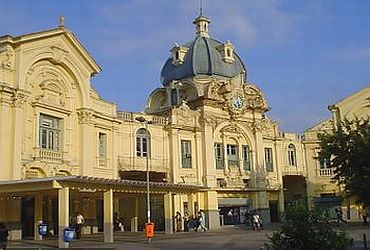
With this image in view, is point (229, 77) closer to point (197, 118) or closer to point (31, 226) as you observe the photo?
point (197, 118)

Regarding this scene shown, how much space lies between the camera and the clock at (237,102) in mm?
53575

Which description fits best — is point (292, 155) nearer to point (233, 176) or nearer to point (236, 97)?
point (233, 176)

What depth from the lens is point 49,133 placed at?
3797 cm

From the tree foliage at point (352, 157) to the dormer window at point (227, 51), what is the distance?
25985 mm

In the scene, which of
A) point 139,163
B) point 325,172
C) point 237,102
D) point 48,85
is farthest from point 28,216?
point 325,172

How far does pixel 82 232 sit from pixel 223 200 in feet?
52.6

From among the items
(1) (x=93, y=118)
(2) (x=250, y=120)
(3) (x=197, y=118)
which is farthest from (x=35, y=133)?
(2) (x=250, y=120)

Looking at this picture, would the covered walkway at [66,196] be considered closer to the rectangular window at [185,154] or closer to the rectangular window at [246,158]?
the rectangular window at [185,154]

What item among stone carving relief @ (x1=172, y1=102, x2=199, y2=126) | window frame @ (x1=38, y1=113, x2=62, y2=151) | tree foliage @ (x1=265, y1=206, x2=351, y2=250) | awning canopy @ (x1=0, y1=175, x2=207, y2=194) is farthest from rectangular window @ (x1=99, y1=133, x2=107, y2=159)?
tree foliage @ (x1=265, y1=206, x2=351, y2=250)

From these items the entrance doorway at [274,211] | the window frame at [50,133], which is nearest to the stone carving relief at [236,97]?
the entrance doorway at [274,211]

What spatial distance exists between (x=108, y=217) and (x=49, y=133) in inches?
337

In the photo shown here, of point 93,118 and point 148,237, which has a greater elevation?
point 93,118

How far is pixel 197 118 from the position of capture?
168 feet

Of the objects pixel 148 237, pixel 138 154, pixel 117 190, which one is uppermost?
pixel 138 154
